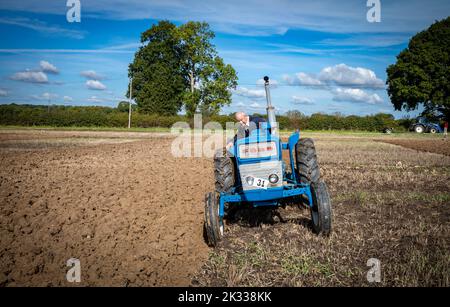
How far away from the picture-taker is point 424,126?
39.9m

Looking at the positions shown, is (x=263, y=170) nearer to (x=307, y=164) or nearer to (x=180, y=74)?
(x=307, y=164)

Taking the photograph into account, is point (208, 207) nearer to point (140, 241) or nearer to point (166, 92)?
point (140, 241)

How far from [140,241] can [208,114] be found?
44982 millimetres

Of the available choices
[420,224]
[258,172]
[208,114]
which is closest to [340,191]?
[420,224]

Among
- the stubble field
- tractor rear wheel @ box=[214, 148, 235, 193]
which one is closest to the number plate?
tractor rear wheel @ box=[214, 148, 235, 193]

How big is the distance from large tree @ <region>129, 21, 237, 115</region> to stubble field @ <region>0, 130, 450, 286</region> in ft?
135

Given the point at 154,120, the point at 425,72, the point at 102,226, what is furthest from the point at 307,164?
the point at 425,72

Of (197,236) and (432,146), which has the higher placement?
(432,146)

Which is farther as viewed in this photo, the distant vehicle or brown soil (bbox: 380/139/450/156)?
the distant vehicle

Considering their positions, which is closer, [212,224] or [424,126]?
[212,224]

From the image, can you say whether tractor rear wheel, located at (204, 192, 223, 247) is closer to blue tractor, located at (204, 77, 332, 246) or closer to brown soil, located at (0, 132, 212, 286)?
blue tractor, located at (204, 77, 332, 246)

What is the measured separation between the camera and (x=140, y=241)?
532 cm

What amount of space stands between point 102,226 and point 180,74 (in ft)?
163

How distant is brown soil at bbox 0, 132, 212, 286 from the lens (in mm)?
4281
